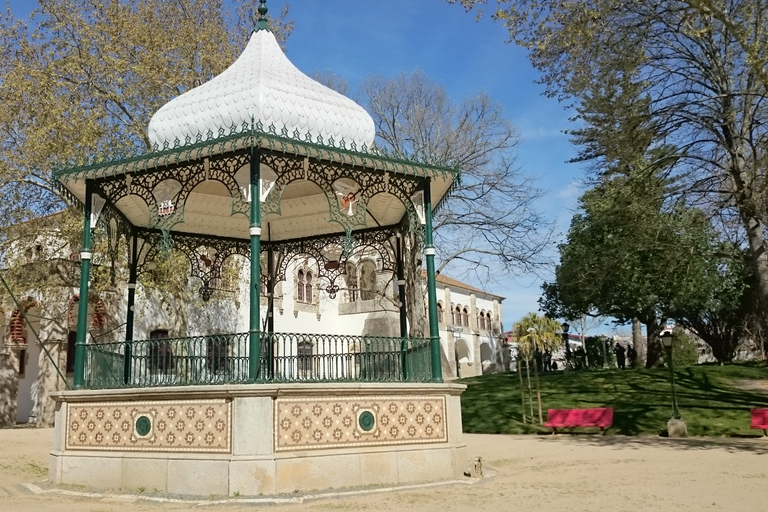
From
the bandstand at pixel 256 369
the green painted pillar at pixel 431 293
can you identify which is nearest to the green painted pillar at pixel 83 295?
the bandstand at pixel 256 369

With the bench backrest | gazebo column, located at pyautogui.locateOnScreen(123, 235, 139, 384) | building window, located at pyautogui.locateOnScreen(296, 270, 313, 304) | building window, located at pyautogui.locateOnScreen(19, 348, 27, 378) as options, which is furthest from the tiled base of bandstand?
building window, located at pyautogui.locateOnScreen(296, 270, 313, 304)

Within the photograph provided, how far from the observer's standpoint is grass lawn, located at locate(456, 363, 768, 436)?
1728 centimetres

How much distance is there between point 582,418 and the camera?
55.7 ft

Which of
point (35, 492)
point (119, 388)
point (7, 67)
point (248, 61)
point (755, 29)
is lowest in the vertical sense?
point (35, 492)

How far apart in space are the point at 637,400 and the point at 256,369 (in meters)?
15.9

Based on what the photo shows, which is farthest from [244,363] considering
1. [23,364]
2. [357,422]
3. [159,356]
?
[23,364]

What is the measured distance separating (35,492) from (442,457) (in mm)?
5530

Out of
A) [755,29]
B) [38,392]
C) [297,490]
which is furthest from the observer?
[38,392]

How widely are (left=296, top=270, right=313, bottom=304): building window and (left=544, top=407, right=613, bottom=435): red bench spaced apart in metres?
19.1

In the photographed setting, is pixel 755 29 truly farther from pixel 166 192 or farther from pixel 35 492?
pixel 35 492

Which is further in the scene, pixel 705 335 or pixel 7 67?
pixel 705 335

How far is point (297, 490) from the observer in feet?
26.4

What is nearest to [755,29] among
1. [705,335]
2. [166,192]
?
[166,192]

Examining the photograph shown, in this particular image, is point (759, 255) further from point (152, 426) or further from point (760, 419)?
point (152, 426)
